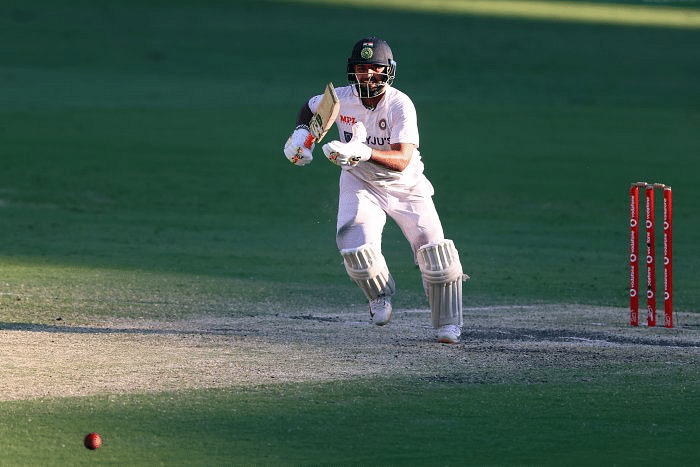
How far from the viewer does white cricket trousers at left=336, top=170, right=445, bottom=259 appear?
8.79 metres

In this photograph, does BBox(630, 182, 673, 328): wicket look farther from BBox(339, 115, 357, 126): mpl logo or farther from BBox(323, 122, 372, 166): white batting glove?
BBox(323, 122, 372, 166): white batting glove

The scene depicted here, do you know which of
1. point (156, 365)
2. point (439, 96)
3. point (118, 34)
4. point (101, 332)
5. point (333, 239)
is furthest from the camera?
point (118, 34)

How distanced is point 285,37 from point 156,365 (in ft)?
93.3

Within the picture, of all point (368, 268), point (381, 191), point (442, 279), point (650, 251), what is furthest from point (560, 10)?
point (368, 268)

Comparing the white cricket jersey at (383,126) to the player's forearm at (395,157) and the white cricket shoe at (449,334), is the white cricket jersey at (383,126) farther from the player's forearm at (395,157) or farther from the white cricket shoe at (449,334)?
the white cricket shoe at (449,334)

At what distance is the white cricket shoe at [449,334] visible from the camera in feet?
28.3

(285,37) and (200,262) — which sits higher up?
(285,37)

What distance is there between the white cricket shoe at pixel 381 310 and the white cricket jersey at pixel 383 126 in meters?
0.72

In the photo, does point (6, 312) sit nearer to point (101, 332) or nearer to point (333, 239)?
point (101, 332)

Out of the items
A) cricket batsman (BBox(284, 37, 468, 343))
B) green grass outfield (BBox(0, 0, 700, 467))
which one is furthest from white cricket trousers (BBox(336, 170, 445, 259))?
A: green grass outfield (BBox(0, 0, 700, 467))

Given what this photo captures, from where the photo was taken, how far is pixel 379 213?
29.1ft

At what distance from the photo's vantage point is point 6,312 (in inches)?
385

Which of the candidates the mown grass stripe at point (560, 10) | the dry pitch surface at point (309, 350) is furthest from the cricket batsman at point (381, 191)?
the mown grass stripe at point (560, 10)

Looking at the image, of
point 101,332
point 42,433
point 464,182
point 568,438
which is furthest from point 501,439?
point 464,182
